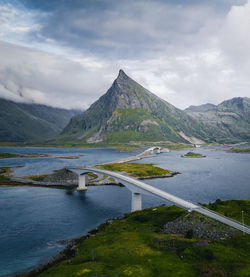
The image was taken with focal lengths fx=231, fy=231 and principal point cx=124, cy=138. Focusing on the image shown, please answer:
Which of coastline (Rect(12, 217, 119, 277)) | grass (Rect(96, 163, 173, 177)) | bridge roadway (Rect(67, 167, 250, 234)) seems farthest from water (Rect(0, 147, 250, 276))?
grass (Rect(96, 163, 173, 177))

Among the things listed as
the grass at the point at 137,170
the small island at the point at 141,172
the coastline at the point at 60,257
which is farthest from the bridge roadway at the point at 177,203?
the grass at the point at 137,170

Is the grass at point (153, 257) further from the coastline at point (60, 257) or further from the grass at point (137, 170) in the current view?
the grass at point (137, 170)

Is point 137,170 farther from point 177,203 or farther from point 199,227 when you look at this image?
point 199,227

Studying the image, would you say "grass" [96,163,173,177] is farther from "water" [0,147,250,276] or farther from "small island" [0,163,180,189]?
"water" [0,147,250,276]

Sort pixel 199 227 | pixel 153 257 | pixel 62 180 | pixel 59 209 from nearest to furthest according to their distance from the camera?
pixel 153 257 < pixel 199 227 < pixel 59 209 < pixel 62 180

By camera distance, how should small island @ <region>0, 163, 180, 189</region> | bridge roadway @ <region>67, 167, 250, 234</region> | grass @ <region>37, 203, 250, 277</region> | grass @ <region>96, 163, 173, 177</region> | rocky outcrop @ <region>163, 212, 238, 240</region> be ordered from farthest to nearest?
grass @ <region>96, 163, 173, 177</region> < small island @ <region>0, 163, 180, 189</region> < bridge roadway @ <region>67, 167, 250, 234</region> < rocky outcrop @ <region>163, 212, 238, 240</region> < grass @ <region>37, 203, 250, 277</region>

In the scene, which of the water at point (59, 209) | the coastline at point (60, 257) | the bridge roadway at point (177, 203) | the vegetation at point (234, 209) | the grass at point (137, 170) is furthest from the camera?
the grass at point (137, 170)

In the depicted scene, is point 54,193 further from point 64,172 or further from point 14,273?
point 14,273

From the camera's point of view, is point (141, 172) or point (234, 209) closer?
point (234, 209)

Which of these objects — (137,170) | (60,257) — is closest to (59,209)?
(60,257)

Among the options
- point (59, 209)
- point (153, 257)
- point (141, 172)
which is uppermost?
point (153, 257)
